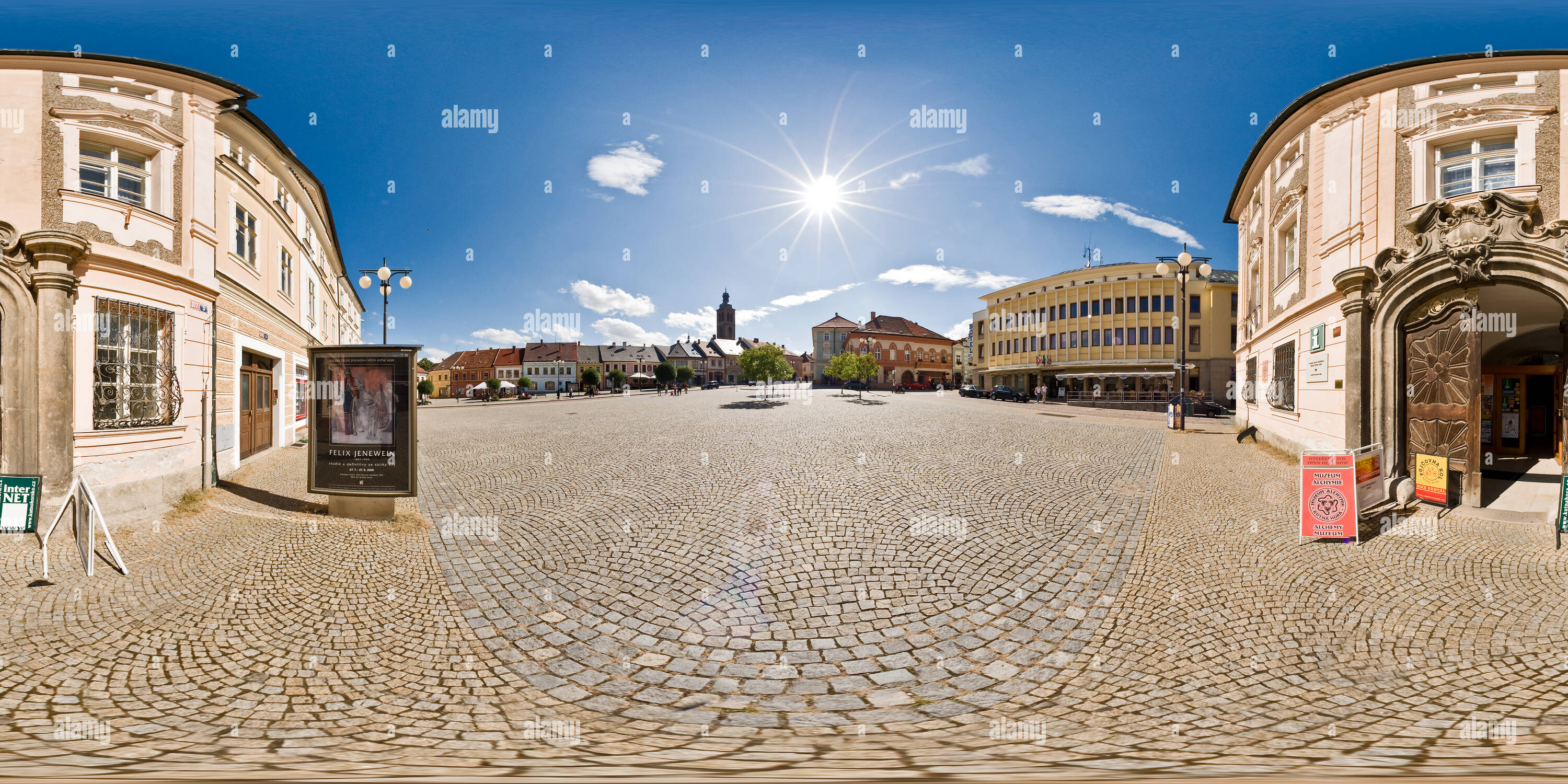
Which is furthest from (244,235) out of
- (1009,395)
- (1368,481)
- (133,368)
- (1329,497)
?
(1009,395)

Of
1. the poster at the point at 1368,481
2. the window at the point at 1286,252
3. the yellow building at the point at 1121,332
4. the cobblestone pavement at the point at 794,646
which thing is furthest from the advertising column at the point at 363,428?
the yellow building at the point at 1121,332

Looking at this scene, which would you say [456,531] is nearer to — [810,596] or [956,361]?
[810,596]

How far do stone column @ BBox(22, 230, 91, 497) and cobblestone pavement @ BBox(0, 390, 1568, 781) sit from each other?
52.3 inches

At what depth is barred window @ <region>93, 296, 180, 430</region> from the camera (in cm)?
760

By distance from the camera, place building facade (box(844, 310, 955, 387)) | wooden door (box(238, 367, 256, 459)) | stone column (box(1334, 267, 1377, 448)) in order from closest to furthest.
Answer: stone column (box(1334, 267, 1377, 448)) → wooden door (box(238, 367, 256, 459)) → building facade (box(844, 310, 955, 387))

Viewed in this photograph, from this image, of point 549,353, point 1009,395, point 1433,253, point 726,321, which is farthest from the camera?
point 726,321

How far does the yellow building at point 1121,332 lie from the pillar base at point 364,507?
44.0 metres

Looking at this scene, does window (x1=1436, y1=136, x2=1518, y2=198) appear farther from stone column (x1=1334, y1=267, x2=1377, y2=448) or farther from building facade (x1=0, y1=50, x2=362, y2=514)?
building facade (x1=0, y1=50, x2=362, y2=514)

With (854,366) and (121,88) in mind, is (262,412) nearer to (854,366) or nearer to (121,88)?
(121,88)

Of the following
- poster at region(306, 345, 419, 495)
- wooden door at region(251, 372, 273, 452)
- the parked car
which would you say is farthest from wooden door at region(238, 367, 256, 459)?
the parked car

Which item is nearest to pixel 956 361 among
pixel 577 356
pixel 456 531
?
pixel 577 356

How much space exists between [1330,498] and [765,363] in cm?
4949

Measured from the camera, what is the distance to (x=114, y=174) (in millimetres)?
7883

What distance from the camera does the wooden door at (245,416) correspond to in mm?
11352
